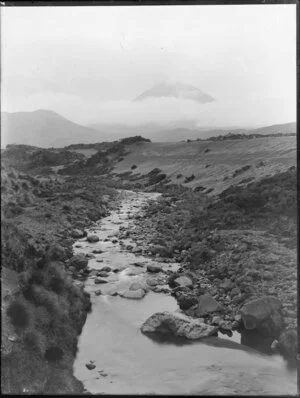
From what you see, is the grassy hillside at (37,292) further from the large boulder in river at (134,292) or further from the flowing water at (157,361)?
the large boulder in river at (134,292)

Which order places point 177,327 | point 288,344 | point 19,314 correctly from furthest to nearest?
1. point 177,327
2. point 288,344
3. point 19,314

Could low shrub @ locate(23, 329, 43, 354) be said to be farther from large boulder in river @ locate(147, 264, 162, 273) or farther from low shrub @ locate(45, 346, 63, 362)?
large boulder in river @ locate(147, 264, 162, 273)

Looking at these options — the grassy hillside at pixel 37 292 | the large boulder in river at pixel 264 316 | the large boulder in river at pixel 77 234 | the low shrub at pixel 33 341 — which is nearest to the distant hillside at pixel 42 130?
the grassy hillside at pixel 37 292

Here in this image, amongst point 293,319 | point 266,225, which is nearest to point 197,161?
point 266,225

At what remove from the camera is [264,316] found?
10656mm

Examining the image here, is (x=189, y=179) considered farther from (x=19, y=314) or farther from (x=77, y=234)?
(x=19, y=314)

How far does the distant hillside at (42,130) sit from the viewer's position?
9.42 m

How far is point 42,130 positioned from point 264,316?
770 cm

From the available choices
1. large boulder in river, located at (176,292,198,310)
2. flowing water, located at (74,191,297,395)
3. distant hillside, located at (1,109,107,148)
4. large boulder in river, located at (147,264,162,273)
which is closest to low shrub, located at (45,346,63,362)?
flowing water, located at (74,191,297,395)

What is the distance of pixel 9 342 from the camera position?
28.1 ft

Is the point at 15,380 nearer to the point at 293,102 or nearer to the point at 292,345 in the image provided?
the point at 292,345

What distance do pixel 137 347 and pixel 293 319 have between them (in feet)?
13.5

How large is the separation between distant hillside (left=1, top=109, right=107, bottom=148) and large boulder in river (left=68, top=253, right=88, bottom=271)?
3365mm

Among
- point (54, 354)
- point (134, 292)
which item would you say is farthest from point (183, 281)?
point (54, 354)
